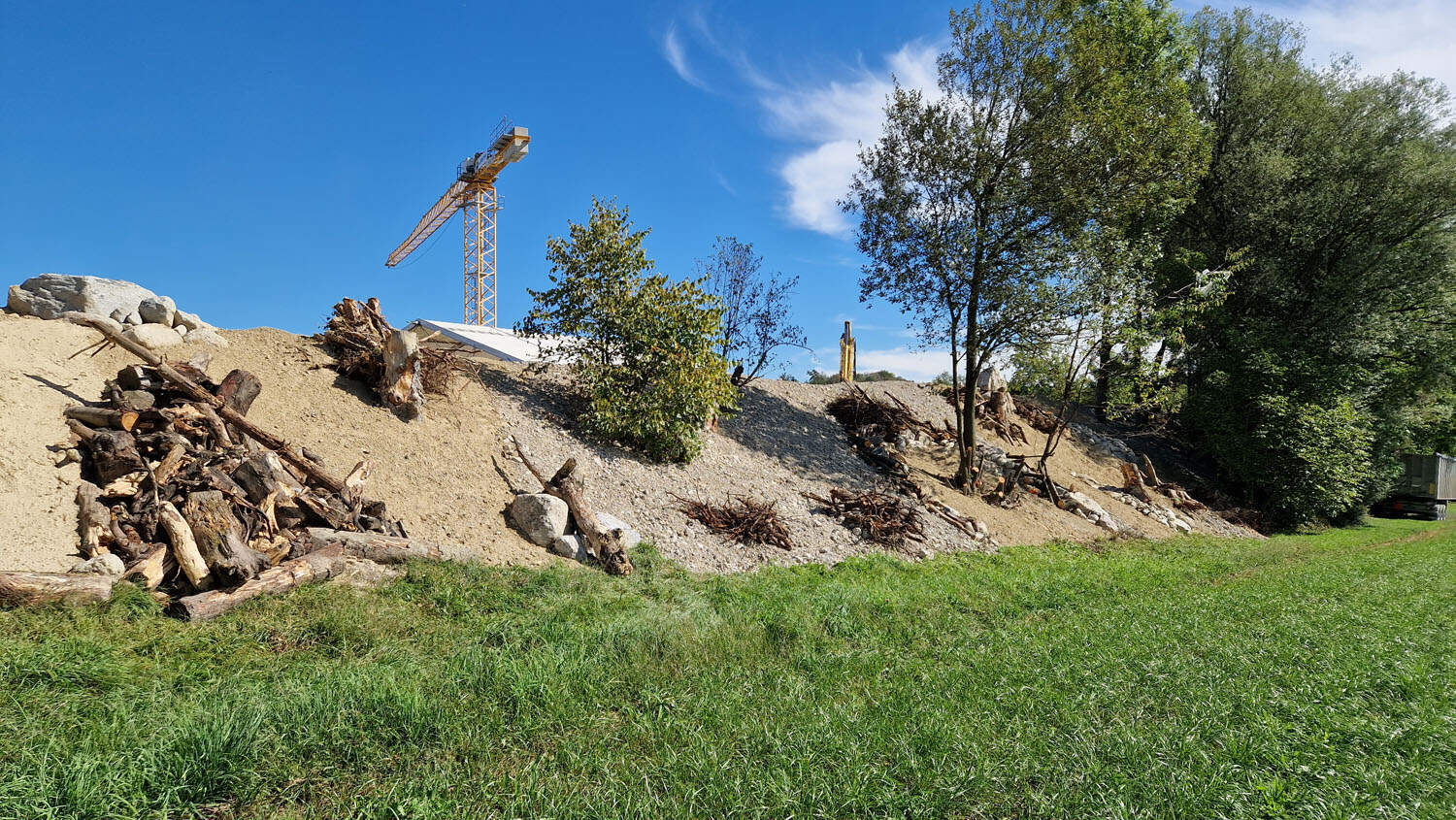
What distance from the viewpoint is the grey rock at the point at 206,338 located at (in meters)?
10.7

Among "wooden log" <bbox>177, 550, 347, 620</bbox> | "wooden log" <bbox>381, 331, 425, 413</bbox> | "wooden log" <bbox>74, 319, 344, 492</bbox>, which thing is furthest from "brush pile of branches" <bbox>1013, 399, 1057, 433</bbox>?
"wooden log" <bbox>177, 550, 347, 620</bbox>

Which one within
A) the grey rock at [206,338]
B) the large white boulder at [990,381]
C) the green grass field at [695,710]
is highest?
the large white boulder at [990,381]

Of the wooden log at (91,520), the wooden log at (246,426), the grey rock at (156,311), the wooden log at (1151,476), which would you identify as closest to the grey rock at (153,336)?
the grey rock at (156,311)

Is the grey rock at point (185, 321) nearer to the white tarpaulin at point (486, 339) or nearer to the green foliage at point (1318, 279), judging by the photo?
the white tarpaulin at point (486, 339)

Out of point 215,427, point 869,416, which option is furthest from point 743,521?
point 869,416

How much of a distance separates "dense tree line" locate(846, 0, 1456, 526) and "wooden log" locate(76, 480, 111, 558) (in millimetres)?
14345

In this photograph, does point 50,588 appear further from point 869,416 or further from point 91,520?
point 869,416

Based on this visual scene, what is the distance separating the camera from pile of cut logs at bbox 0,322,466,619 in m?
5.80

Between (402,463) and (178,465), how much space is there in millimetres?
2612

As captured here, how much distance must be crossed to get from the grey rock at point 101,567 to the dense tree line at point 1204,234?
14.5m

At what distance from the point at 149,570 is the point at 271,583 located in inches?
38.4

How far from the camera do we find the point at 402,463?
933 centimetres

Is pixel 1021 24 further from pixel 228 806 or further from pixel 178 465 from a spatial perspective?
pixel 228 806

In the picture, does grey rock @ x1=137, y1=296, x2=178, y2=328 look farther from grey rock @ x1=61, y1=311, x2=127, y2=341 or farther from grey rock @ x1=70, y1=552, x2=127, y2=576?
grey rock @ x1=70, y1=552, x2=127, y2=576
